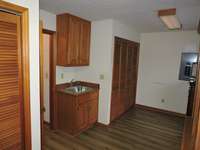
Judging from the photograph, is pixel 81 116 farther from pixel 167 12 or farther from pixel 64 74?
pixel 167 12

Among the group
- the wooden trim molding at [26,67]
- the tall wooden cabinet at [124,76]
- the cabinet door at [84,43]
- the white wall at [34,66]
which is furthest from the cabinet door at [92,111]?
the wooden trim molding at [26,67]

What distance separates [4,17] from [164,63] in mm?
4124

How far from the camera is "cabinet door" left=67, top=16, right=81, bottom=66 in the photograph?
2889 mm

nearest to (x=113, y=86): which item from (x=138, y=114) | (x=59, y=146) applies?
(x=138, y=114)

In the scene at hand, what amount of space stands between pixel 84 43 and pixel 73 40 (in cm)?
36

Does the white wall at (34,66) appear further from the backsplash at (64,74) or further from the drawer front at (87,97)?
the backsplash at (64,74)

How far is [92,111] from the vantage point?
10.7 ft

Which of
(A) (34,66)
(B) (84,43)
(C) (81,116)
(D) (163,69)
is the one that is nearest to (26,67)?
(A) (34,66)

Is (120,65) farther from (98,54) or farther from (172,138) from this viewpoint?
(172,138)

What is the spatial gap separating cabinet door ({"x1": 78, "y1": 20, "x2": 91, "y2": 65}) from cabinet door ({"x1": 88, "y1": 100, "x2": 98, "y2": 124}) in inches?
37.6

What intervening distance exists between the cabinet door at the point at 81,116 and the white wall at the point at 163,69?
2.40 m

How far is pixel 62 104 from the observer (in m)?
2.99

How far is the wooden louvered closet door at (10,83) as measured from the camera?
4.20 feet

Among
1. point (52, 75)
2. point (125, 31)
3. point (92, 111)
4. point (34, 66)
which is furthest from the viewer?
point (125, 31)
